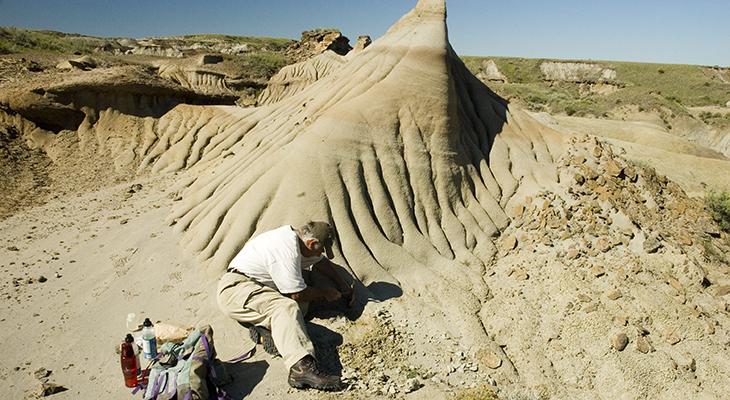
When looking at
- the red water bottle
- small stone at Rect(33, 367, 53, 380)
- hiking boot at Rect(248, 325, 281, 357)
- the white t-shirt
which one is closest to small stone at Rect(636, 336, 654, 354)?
the white t-shirt

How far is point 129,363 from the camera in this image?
4.35 metres

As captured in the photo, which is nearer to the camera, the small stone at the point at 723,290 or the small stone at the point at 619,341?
the small stone at the point at 619,341

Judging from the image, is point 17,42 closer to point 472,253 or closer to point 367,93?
point 367,93

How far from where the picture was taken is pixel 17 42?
2780 cm

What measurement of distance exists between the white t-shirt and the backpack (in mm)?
673

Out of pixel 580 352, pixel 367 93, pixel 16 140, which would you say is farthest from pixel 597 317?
pixel 16 140

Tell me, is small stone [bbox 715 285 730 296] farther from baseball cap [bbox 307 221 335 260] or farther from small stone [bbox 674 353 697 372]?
baseball cap [bbox 307 221 335 260]

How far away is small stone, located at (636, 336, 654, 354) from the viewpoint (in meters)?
5.00

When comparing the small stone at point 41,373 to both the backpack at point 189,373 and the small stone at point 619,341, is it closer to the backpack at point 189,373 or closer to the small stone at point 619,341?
the backpack at point 189,373

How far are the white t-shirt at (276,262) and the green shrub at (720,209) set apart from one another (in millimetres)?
6525

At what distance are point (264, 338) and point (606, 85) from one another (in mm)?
45309

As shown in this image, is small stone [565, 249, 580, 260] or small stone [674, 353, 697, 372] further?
small stone [565, 249, 580, 260]

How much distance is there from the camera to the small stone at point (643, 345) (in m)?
5.00

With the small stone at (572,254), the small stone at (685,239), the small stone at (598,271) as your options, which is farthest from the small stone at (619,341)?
the small stone at (685,239)
